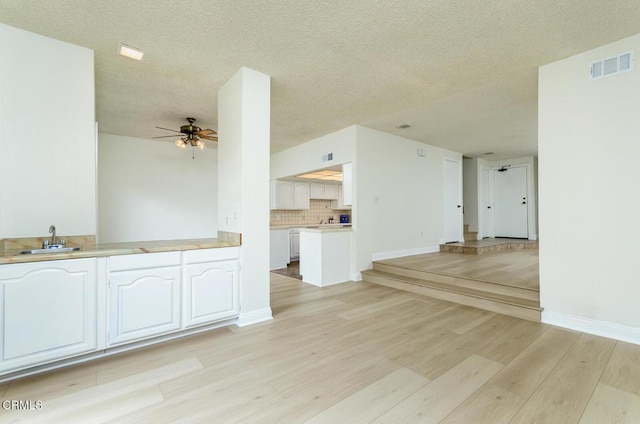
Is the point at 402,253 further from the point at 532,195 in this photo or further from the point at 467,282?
the point at 532,195

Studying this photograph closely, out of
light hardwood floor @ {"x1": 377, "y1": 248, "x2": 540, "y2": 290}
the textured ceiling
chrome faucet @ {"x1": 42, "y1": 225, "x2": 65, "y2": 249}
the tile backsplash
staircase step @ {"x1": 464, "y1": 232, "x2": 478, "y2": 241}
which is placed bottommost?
light hardwood floor @ {"x1": 377, "y1": 248, "x2": 540, "y2": 290}

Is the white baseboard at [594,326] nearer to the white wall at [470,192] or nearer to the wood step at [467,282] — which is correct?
the wood step at [467,282]

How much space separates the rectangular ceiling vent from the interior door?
5.53m

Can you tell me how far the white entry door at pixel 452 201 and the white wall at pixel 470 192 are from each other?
3.47 ft

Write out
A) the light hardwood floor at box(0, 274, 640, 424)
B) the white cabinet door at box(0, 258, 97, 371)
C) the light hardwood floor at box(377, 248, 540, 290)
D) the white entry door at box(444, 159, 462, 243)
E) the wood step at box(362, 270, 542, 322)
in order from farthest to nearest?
the white entry door at box(444, 159, 462, 243) → the light hardwood floor at box(377, 248, 540, 290) → the wood step at box(362, 270, 542, 322) → the white cabinet door at box(0, 258, 97, 371) → the light hardwood floor at box(0, 274, 640, 424)

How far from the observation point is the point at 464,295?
12.3 ft

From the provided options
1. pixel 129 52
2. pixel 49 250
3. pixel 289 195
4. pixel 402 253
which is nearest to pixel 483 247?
pixel 402 253

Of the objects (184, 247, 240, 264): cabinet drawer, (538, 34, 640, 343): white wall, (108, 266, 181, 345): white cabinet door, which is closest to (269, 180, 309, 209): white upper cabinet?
(184, 247, 240, 264): cabinet drawer

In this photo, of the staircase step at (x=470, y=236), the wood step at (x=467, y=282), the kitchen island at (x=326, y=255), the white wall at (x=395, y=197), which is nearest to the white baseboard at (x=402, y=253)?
the white wall at (x=395, y=197)

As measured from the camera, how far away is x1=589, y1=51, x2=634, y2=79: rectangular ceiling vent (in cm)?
258

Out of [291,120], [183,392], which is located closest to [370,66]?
[291,120]

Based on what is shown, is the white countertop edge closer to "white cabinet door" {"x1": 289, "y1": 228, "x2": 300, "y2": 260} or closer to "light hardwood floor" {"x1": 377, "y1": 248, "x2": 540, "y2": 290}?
"light hardwood floor" {"x1": 377, "y1": 248, "x2": 540, "y2": 290}

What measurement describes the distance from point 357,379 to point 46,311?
236cm

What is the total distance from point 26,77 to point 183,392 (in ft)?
9.75
